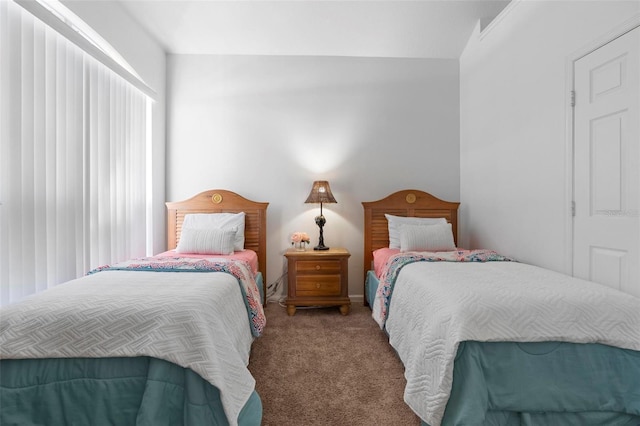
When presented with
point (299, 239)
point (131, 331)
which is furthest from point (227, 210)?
point (131, 331)

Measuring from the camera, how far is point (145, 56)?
3.02m

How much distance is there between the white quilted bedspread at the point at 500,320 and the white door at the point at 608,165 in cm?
37

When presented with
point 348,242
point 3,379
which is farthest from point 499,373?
point 348,242

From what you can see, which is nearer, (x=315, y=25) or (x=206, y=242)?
(x=206, y=242)

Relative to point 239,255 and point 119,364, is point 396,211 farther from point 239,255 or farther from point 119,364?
point 119,364

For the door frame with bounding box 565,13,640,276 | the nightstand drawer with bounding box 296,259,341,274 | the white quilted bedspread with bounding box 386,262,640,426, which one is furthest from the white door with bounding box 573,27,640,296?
the nightstand drawer with bounding box 296,259,341,274

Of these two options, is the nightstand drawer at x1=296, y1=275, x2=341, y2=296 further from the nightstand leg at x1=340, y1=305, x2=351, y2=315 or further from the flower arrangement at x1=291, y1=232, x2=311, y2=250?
the flower arrangement at x1=291, y1=232, x2=311, y2=250

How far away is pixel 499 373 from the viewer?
126 centimetres

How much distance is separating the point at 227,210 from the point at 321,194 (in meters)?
0.98

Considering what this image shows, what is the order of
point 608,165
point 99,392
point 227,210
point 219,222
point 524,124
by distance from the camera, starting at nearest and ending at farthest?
1. point 99,392
2. point 608,165
3. point 524,124
4. point 219,222
5. point 227,210

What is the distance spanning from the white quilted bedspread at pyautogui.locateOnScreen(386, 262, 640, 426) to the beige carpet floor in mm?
264

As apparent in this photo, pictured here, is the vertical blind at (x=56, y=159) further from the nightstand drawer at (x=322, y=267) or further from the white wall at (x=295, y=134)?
the nightstand drawer at (x=322, y=267)

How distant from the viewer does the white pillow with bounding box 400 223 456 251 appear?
2912 mm

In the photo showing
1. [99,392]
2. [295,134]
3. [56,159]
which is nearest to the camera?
[99,392]
